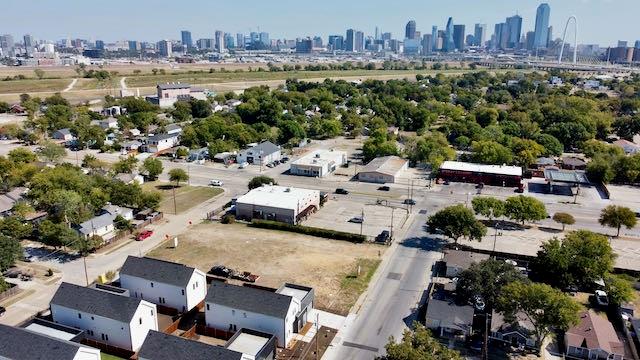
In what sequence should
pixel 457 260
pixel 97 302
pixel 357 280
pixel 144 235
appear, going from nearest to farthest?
pixel 97 302
pixel 357 280
pixel 457 260
pixel 144 235

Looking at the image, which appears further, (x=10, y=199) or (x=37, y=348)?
(x=10, y=199)

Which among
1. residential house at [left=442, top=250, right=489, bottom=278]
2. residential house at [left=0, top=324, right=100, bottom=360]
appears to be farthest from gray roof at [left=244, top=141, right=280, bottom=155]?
residential house at [left=0, top=324, right=100, bottom=360]

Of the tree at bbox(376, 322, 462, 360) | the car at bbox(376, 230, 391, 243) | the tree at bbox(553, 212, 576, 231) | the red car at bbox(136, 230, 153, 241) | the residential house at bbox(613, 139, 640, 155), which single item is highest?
the residential house at bbox(613, 139, 640, 155)

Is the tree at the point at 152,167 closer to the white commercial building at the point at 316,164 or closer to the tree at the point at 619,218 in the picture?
the white commercial building at the point at 316,164

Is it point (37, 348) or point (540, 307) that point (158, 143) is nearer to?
point (37, 348)

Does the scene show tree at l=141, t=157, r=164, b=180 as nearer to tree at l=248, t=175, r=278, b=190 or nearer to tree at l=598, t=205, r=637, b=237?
tree at l=248, t=175, r=278, b=190

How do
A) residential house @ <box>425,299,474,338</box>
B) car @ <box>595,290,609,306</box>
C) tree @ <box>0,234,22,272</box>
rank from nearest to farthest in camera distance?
residential house @ <box>425,299,474,338</box> → car @ <box>595,290,609,306</box> → tree @ <box>0,234,22,272</box>

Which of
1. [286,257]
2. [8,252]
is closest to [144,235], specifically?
[8,252]

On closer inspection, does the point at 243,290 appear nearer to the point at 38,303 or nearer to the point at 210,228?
the point at 38,303
